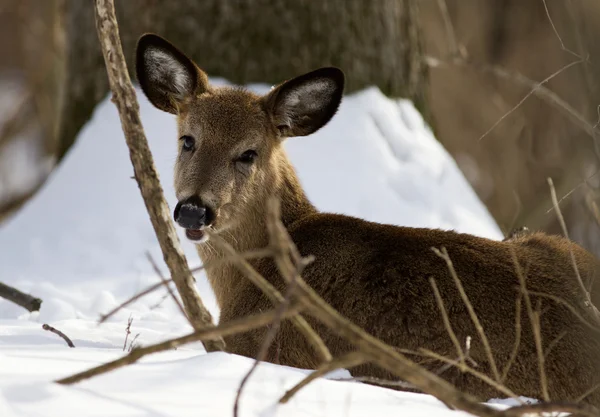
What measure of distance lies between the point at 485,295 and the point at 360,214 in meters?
3.10

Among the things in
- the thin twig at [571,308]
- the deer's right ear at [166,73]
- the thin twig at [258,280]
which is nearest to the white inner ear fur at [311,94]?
the deer's right ear at [166,73]

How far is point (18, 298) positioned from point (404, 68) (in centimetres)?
454

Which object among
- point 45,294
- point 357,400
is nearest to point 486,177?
point 45,294

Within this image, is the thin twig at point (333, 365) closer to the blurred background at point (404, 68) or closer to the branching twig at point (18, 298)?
the blurred background at point (404, 68)

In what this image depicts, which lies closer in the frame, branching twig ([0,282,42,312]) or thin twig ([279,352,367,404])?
thin twig ([279,352,367,404])

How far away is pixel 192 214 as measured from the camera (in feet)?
15.8

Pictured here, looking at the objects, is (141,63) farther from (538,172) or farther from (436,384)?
(538,172)

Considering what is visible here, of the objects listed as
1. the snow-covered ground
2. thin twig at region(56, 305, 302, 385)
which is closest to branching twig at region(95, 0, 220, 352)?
the snow-covered ground

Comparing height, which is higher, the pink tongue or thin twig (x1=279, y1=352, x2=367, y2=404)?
the pink tongue

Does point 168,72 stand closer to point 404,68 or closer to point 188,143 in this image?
point 188,143

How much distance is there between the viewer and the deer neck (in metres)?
5.25

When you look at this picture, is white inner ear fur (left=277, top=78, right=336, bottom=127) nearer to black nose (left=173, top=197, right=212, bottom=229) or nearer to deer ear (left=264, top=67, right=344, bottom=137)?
deer ear (left=264, top=67, right=344, bottom=137)

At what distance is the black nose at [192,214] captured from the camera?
4.76m

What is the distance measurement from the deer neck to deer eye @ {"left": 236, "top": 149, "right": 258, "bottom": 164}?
20 cm
